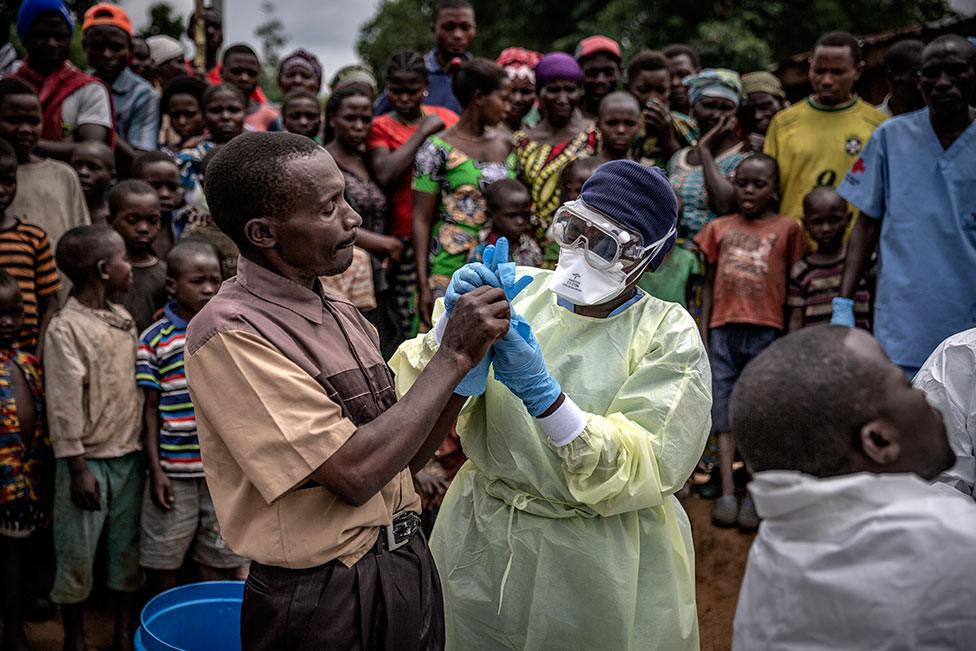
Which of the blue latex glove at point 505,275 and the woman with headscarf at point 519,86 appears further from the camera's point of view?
the woman with headscarf at point 519,86

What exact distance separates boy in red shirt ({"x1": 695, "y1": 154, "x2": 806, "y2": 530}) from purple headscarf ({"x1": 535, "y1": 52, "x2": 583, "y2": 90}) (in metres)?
1.21

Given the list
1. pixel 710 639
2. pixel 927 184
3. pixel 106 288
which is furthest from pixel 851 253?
pixel 106 288

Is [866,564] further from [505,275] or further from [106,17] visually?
[106,17]

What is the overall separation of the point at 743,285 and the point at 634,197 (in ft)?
8.11

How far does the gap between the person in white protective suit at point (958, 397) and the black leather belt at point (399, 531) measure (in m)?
1.38

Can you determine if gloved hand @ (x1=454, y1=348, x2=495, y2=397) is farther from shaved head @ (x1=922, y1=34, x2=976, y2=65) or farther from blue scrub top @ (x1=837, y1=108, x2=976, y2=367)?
shaved head @ (x1=922, y1=34, x2=976, y2=65)

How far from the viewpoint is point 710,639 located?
4137mm

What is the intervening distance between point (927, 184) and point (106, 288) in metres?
3.85

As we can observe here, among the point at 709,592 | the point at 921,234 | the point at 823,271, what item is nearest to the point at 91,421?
the point at 709,592

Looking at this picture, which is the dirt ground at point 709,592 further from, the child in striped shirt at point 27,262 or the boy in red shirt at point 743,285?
the child in striped shirt at point 27,262

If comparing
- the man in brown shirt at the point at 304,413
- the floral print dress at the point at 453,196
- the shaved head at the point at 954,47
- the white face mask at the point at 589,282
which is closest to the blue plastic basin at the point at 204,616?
the man in brown shirt at the point at 304,413

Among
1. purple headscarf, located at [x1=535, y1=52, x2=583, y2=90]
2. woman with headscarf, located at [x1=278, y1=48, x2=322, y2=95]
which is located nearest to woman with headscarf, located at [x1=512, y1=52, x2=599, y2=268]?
purple headscarf, located at [x1=535, y1=52, x2=583, y2=90]

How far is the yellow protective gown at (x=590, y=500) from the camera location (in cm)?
226

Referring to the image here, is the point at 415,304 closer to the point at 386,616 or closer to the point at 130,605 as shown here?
the point at 130,605
